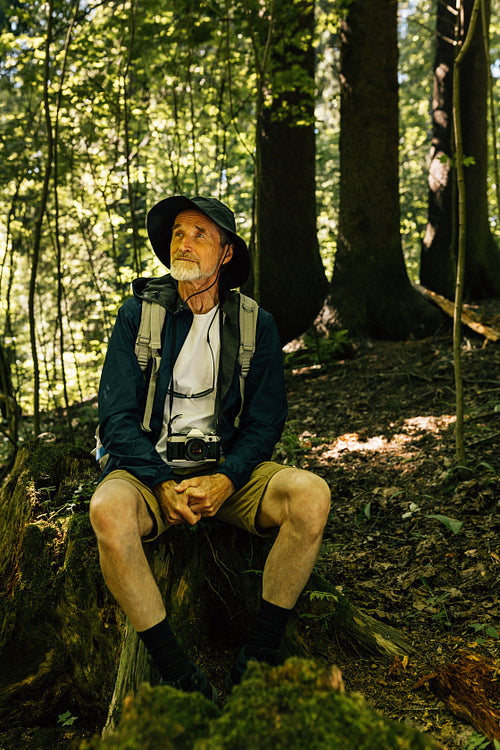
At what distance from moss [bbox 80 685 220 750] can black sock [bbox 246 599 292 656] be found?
1.24 meters

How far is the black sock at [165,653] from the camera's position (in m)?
2.20

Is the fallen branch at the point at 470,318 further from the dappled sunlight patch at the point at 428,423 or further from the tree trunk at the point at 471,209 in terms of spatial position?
the dappled sunlight patch at the point at 428,423

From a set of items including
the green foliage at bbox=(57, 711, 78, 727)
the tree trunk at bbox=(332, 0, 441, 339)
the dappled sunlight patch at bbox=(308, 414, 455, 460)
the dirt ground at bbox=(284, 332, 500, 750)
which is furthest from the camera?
the tree trunk at bbox=(332, 0, 441, 339)

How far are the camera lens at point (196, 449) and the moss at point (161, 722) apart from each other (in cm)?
178

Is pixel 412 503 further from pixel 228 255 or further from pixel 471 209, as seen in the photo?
pixel 471 209

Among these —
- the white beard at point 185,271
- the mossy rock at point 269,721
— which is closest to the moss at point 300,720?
the mossy rock at point 269,721

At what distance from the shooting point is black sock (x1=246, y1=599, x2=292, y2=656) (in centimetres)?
241

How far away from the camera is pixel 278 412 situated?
3246mm

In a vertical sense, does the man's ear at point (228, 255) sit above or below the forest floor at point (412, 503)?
above

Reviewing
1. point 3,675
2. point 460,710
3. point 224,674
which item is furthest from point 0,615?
point 460,710

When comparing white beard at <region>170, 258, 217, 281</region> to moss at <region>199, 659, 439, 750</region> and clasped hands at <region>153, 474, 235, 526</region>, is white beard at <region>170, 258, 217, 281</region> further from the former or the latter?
moss at <region>199, 659, 439, 750</region>

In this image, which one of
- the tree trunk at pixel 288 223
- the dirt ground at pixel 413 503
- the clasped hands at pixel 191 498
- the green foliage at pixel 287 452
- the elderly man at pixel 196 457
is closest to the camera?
the elderly man at pixel 196 457

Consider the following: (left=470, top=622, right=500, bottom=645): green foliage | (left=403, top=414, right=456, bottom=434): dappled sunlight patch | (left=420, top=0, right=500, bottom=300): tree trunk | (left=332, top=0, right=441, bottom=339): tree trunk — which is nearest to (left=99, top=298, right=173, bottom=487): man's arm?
(left=470, top=622, right=500, bottom=645): green foliage

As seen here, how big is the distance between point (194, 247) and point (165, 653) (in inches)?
85.7
